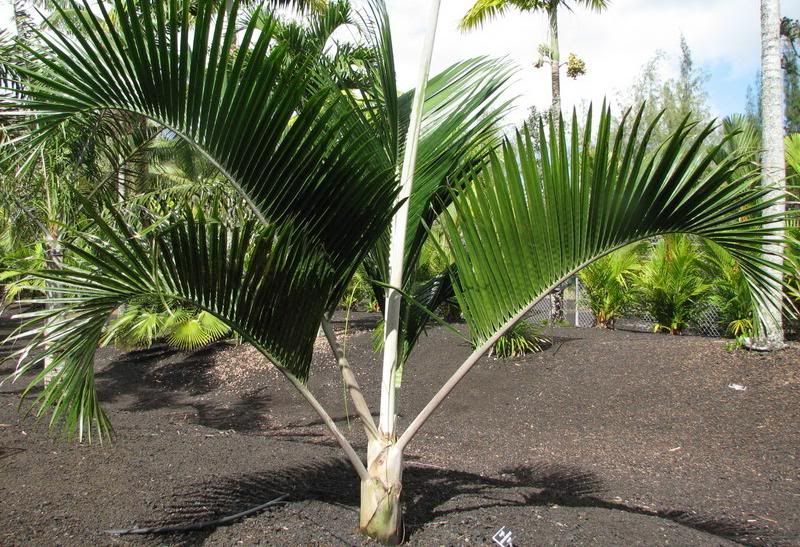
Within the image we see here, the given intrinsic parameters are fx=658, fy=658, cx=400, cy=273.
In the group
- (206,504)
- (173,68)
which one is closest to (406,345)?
(206,504)

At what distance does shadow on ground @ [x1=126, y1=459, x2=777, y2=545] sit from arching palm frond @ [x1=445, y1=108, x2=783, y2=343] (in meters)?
1.06

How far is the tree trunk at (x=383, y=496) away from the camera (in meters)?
2.76

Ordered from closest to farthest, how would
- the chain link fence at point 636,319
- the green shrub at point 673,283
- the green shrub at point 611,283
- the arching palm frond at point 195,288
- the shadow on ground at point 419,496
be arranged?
the arching palm frond at point 195,288
the shadow on ground at point 419,496
the green shrub at point 673,283
the chain link fence at point 636,319
the green shrub at point 611,283

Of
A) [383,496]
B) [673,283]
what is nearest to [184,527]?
[383,496]

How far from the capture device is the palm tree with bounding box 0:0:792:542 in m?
2.30

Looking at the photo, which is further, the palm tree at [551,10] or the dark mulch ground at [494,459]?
the palm tree at [551,10]

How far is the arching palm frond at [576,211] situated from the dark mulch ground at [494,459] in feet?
3.73

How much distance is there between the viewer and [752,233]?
258 centimetres

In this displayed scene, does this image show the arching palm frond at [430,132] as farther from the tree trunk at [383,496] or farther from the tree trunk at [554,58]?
the tree trunk at [554,58]

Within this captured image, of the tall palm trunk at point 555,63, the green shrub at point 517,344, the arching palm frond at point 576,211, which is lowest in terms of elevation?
the green shrub at point 517,344

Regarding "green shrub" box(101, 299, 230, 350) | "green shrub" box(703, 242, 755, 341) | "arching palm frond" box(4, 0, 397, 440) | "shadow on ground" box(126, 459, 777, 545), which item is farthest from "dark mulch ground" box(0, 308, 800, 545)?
"green shrub" box(101, 299, 230, 350)

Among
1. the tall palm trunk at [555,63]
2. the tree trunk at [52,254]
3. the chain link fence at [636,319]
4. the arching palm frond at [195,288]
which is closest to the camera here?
the arching palm frond at [195,288]

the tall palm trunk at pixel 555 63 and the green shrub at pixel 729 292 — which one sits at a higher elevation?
the tall palm trunk at pixel 555 63

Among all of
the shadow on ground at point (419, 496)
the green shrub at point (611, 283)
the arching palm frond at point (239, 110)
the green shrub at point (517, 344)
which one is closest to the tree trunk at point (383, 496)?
the shadow on ground at point (419, 496)
